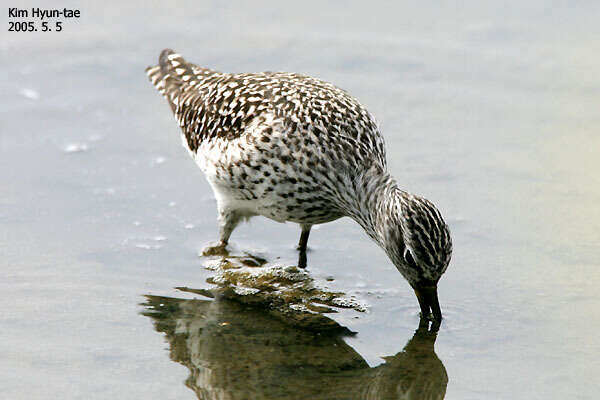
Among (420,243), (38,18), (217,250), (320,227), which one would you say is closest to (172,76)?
(217,250)

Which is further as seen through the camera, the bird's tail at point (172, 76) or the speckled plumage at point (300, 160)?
the bird's tail at point (172, 76)

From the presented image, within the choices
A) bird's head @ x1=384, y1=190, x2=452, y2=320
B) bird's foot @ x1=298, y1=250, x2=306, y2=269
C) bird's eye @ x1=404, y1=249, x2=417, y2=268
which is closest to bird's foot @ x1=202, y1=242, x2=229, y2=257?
bird's foot @ x1=298, y1=250, x2=306, y2=269

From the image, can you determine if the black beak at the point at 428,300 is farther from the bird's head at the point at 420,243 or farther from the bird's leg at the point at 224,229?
the bird's leg at the point at 224,229

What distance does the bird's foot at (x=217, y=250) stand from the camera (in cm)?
952

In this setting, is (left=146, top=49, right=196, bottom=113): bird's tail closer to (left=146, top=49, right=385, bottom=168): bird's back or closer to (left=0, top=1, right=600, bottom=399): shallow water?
(left=146, top=49, right=385, bottom=168): bird's back

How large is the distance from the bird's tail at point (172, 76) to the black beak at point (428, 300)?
3.56m

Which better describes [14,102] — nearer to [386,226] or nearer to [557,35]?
[386,226]

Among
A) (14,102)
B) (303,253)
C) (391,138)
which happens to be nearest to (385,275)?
(303,253)

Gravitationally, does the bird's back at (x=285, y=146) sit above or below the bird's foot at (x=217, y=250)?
above

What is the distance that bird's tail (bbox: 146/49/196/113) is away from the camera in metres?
10.3

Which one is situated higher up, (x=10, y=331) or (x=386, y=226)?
(x=386, y=226)

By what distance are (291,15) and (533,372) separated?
740cm

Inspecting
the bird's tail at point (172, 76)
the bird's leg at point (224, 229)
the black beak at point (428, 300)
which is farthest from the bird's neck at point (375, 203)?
the bird's tail at point (172, 76)

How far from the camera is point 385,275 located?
9.12m
